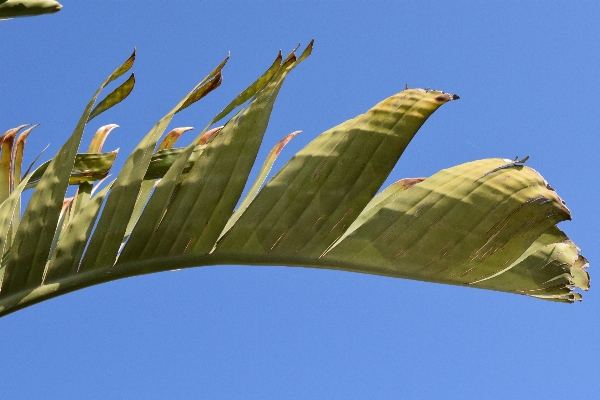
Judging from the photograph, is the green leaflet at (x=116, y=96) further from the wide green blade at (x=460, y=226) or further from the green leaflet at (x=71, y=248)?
the wide green blade at (x=460, y=226)

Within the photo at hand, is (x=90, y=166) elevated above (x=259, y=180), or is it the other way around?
(x=259, y=180)

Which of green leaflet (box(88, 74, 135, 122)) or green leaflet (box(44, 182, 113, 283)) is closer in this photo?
green leaflet (box(44, 182, 113, 283))

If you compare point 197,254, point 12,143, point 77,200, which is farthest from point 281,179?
point 12,143

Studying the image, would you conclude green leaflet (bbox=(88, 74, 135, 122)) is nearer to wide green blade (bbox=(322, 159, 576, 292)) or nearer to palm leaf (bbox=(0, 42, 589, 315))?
palm leaf (bbox=(0, 42, 589, 315))

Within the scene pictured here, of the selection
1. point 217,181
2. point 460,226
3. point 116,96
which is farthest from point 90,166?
point 460,226

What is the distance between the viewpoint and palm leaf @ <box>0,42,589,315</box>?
4.09ft

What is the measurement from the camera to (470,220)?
129 cm

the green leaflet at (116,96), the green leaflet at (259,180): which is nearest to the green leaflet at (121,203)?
the green leaflet at (259,180)

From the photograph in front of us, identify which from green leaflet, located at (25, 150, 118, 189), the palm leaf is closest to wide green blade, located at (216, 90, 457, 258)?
the palm leaf

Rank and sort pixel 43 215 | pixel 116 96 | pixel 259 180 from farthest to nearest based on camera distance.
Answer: pixel 116 96 → pixel 259 180 → pixel 43 215

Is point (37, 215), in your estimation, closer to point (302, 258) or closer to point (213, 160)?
point (213, 160)

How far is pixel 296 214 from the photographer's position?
1.29 metres

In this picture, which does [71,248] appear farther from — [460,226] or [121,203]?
[460,226]

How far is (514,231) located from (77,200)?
1.23m
